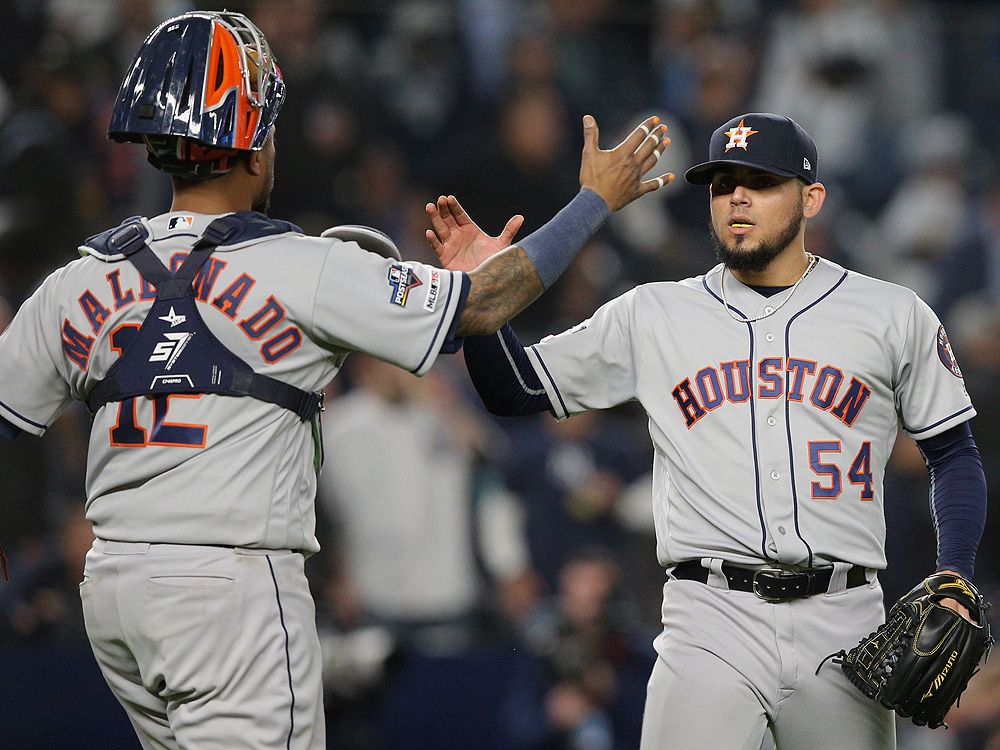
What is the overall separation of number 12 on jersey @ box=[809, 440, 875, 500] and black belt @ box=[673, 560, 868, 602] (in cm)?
18

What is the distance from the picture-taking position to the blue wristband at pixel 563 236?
306 centimetres

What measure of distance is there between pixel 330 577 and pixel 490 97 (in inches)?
118

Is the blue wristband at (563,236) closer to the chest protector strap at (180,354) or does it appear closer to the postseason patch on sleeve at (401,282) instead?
the postseason patch on sleeve at (401,282)

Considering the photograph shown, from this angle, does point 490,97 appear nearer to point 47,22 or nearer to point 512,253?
point 47,22

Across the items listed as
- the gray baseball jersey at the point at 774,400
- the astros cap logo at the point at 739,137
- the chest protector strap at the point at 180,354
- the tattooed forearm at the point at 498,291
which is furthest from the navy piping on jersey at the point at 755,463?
the chest protector strap at the point at 180,354

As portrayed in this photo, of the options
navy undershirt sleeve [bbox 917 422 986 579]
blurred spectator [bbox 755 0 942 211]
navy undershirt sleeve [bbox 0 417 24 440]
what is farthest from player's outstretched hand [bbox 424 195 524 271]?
blurred spectator [bbox 755 0 942 211]

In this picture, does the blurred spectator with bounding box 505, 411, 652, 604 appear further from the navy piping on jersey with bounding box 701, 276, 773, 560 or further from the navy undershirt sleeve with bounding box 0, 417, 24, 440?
the navy undershirt sleeve with bounding box 0, 417, 24, 440

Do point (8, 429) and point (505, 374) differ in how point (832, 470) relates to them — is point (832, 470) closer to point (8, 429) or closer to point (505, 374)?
point (505, 374)

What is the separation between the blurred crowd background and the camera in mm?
6469

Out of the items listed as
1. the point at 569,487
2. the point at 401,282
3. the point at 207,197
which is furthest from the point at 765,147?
the point at 569,487

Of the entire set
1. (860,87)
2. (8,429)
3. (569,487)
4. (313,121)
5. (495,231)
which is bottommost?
(569,487)

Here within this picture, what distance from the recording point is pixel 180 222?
290 centimetres

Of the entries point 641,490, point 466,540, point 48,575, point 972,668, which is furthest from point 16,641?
point 972,668

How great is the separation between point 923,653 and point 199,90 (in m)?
1.98
